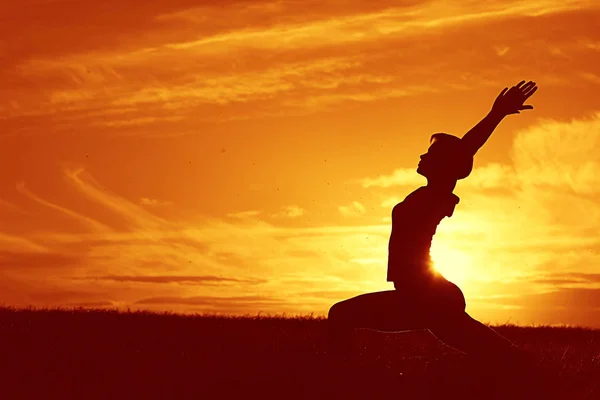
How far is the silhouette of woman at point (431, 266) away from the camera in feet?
35.4

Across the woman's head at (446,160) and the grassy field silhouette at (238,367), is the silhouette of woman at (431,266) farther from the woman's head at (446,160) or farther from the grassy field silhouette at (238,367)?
the grassy field silhouette at (238,367)

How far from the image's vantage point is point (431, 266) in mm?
10883

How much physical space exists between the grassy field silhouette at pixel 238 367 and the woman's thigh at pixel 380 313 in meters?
0.47

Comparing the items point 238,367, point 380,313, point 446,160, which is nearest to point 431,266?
point 380,313

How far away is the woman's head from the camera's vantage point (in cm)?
1095

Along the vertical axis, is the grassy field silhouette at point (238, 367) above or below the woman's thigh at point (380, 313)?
below

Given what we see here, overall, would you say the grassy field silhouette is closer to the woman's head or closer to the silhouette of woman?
the silhouette of woman

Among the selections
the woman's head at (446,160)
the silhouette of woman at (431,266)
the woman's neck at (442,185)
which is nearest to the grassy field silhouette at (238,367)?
the silhouette of woman at (431,266)

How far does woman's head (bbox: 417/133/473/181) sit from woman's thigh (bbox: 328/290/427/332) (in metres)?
1.33

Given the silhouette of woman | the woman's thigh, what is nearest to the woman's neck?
the silhouette of woman

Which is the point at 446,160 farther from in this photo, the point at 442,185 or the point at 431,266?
the point at 431,266

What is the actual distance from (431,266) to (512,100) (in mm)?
1946

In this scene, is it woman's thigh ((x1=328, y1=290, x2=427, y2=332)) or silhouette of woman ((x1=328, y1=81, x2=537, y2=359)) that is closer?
silhouette of woman ((x1=328, y1=81, x2=537, y2=359))

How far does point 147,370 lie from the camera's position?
1100cm
